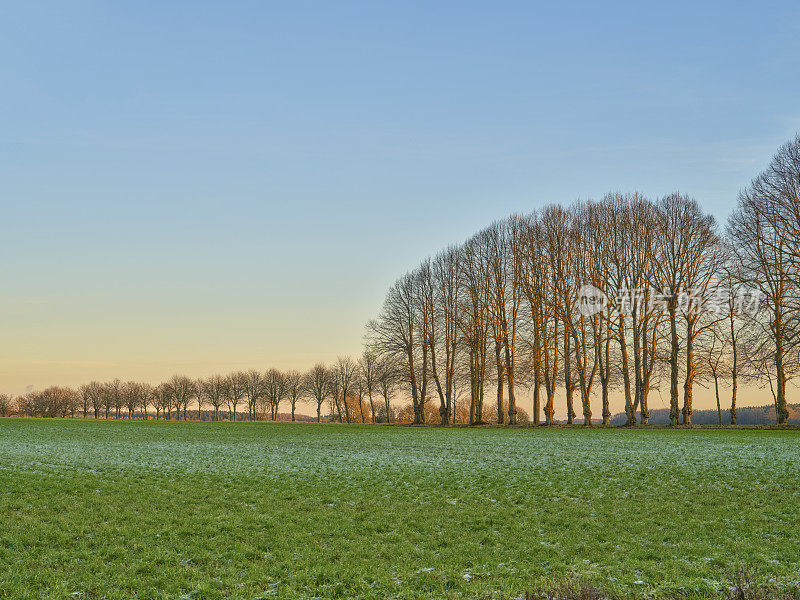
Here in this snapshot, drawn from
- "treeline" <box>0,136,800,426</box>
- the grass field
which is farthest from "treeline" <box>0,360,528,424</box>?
the grass field

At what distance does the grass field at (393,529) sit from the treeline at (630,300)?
86.0 ft

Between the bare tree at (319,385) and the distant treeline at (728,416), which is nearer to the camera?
the distant treeline at (728,416)

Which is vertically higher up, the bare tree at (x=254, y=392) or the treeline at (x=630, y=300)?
the treeline at (x=630, y=300)

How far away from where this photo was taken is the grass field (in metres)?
8.73

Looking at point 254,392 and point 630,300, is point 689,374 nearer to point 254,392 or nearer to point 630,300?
point 630,300

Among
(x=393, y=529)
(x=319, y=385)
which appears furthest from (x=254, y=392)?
(x=393, y=529)

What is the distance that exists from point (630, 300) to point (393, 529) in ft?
138

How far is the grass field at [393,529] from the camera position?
873 centimetres

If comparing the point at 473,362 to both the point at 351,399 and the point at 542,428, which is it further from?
the point at 351,399

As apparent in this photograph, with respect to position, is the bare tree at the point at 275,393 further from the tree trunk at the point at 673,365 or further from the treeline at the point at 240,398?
the tree trunk at the point at 673,365

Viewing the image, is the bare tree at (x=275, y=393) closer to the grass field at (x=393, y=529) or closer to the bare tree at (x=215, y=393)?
the bare tree at (x=215, y=393)

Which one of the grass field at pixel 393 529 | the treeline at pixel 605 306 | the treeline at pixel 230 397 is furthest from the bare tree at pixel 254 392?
the grass field at pixel 393 529

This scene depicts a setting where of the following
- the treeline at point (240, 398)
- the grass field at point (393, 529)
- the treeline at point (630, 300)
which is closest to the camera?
the grass field at point (393, 529)

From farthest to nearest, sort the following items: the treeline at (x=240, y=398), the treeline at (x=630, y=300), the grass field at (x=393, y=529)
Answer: the treeline at (x=240, y=398), the treeline at (x=630, y=300), the grass field at (x=393, y=529)
